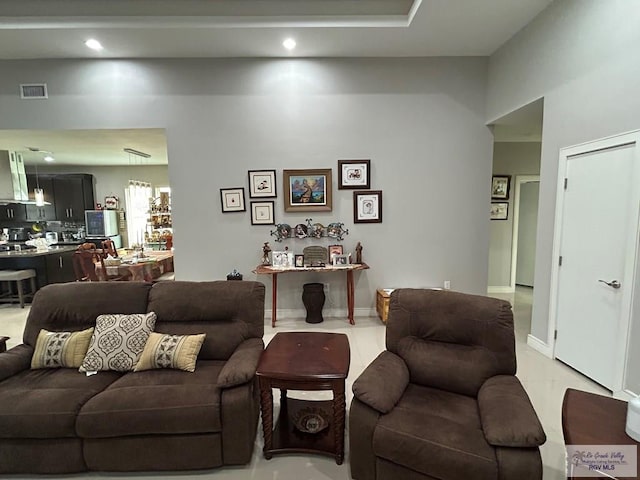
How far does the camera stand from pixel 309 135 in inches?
Answer: 173

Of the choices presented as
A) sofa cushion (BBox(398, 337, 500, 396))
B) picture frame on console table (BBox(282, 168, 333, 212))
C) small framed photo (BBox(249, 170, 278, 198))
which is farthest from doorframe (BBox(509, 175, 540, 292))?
sofa cushion (BBox(398, 337, 500, 396))

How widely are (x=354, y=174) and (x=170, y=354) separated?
3136mm

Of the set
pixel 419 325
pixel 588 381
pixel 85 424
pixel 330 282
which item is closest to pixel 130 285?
pixel 85 424

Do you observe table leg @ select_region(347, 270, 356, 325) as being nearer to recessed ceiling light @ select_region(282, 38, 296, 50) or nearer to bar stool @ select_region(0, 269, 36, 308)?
recessed ceiling light @ select_region(282, 38, 296, 50)

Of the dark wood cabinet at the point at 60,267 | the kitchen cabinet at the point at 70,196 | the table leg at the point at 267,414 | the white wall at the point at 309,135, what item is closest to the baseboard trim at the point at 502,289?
the white wall at the point at 309,135

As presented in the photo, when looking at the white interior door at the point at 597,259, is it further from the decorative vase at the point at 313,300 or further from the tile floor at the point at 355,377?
the decorative vase at the point at 313,300

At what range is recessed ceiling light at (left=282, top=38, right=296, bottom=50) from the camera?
12.5 ft

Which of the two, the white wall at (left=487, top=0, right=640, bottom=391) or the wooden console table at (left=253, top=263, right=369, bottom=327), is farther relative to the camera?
the wooden console table at (left=253, top=263, right=369, bottom=327)

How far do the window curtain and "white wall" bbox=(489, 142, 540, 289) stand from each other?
780cm

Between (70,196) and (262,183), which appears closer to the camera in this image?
(262,183)

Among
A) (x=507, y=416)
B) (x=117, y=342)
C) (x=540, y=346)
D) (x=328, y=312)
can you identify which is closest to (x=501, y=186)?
(x=540, y=346)

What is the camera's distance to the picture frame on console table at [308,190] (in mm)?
4426

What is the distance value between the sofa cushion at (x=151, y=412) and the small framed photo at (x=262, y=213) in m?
2.80

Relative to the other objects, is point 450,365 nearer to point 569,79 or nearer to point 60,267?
point 569,79
